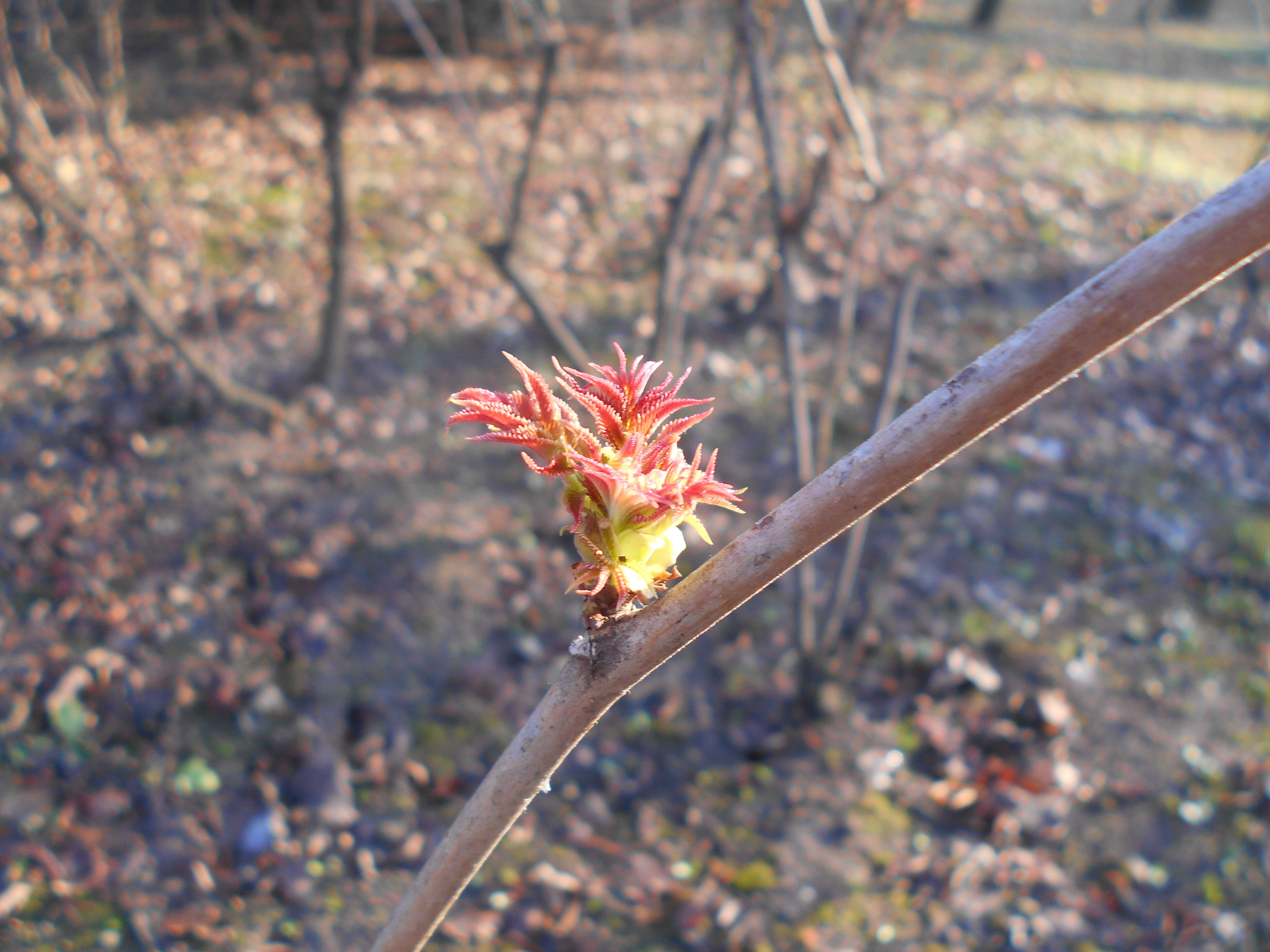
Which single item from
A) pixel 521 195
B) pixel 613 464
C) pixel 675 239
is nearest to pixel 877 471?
pixel 613 464

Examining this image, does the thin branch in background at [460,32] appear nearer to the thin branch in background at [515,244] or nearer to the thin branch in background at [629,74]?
the thin branch in background at [629,74]

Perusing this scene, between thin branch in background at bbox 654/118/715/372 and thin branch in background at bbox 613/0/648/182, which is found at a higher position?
thin branch in background at bbox 613/0/648/182

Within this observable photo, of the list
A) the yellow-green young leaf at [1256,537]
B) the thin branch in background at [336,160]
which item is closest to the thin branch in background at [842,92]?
the thin branch in background at [336,160]

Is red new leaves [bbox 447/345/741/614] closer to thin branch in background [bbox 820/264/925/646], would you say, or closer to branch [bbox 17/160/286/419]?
thin branch in background [bbox 820/264/925/646]

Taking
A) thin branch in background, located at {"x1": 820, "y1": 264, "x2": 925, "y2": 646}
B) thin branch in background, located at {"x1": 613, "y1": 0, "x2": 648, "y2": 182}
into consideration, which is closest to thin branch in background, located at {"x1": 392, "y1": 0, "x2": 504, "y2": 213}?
thin branch in background, located at {"x1": 613, "y1": 0, "x2": 648, "y2": 182}

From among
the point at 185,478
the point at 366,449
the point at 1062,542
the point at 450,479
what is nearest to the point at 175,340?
the point at 185,478

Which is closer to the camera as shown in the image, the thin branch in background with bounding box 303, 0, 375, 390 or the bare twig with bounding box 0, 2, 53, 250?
the thin branch in background with bounding box 303, 0, 375, 390
